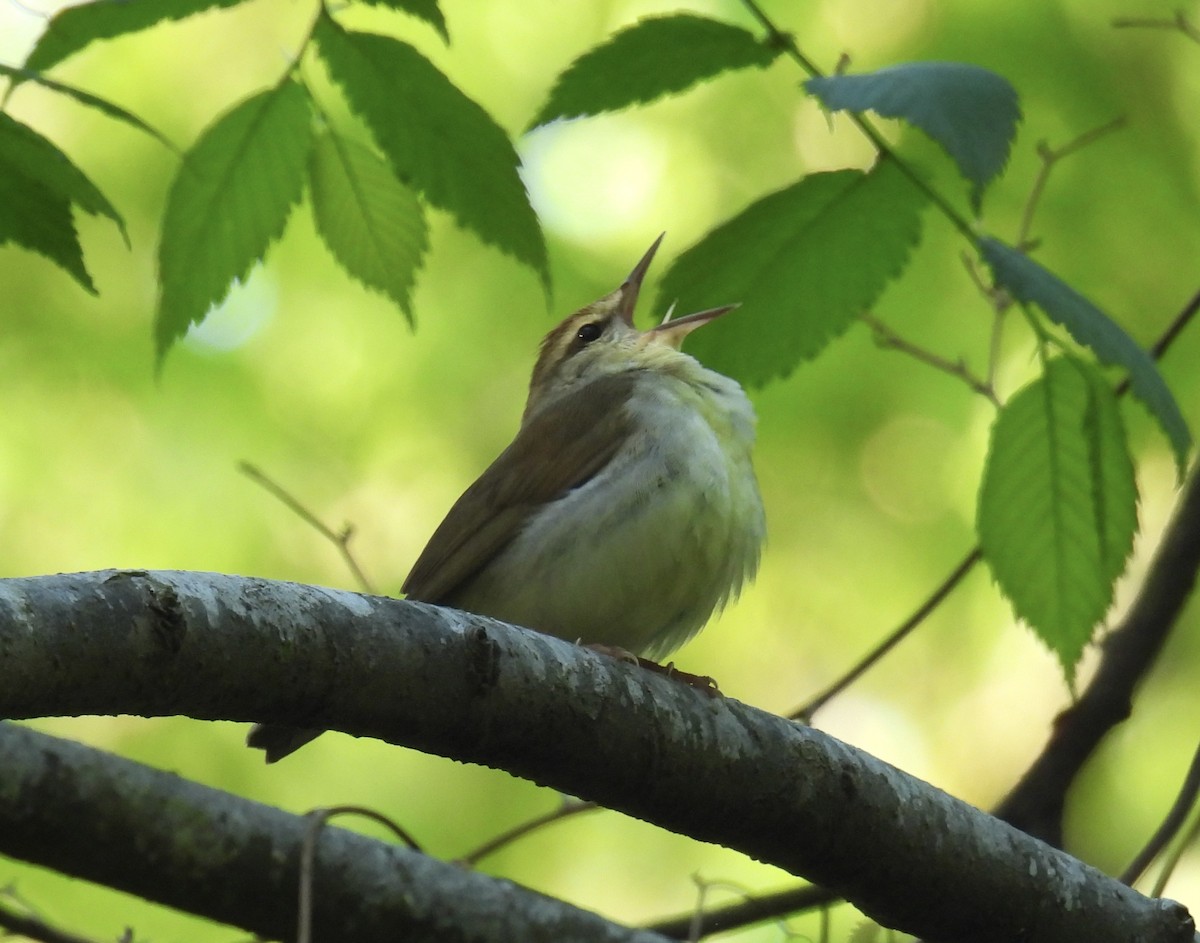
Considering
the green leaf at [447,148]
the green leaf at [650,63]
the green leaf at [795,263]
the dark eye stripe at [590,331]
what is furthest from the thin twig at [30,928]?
the dark eye stripe at [590,331]

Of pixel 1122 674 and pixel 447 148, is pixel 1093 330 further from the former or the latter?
pixel 1122 674

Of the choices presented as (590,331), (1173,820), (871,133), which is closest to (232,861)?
(871,133)

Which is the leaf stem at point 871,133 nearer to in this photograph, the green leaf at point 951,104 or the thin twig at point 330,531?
the green leaf at point 951,104

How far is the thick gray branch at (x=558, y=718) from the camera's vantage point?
261 centimetres

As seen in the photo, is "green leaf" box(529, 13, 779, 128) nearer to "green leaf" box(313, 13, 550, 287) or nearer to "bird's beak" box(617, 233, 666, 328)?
"green leaf" box(313, 13, 550, 287)

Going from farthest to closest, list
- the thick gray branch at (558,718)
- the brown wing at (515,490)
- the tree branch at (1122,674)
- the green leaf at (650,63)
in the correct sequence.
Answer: the brown wing at (515,490) → the tree branch at (1122,674) → the green leaf at (650,63) → the thick gray branch at (558,718)

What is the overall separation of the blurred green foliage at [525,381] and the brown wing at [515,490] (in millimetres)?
2812

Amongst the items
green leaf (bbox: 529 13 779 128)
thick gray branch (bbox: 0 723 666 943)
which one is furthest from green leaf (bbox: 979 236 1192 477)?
thick gray branch (bbox: 0 723 666 943)

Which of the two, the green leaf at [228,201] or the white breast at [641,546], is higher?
the green leaf at [228,201]

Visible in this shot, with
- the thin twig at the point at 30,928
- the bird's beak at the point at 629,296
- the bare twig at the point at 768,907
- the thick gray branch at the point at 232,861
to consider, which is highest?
the bird's beak at the point at 629,296

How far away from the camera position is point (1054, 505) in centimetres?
341

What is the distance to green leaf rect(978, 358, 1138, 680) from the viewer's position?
337 centimetres

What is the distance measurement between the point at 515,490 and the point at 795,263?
6.13 ft

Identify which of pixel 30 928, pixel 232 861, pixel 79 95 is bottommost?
pixel 30 928
